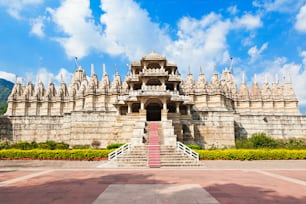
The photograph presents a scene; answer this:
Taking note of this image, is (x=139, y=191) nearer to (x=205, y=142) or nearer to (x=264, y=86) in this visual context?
(x=205, y=142)

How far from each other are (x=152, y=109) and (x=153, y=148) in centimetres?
1306

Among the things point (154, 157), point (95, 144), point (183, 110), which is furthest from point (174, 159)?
point (95, 144)

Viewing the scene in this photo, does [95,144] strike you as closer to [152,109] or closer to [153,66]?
[152,109]

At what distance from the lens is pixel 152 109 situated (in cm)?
3359

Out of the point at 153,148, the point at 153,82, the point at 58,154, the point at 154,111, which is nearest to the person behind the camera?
the point at 58,154

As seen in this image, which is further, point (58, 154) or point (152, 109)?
point (152, 109)

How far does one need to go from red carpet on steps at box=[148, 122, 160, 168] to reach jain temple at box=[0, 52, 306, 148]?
67 cm

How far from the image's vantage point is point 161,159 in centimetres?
1925

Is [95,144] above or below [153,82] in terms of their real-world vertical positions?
below

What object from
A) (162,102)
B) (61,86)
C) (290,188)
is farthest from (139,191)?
(61,86)

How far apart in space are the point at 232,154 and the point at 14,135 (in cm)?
3854

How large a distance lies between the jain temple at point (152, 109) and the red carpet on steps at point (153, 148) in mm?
669

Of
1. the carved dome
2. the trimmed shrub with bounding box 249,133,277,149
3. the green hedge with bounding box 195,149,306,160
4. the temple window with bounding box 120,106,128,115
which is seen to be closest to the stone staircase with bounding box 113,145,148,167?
the green hedge with bounding box 195,149,306,160

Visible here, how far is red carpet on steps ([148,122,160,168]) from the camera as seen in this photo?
18453mm
